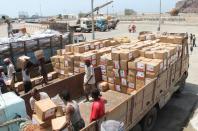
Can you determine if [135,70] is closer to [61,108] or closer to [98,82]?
[98,82]

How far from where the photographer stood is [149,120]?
30.1 ft

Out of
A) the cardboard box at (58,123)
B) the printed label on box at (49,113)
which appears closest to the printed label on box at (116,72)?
the cardboard box at (58,123)

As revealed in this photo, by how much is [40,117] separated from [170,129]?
4.97 metres

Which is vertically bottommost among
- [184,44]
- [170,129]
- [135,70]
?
[170,129]

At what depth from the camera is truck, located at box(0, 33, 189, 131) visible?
7.44 meters

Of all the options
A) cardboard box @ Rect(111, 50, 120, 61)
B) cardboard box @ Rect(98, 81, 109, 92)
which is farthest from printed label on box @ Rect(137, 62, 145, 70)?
cardboard box @ Rect(98, 81, 109, 92)

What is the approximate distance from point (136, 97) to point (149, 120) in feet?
5.44

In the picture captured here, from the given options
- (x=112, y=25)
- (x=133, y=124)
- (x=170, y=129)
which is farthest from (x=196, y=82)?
(x=112, y=25)

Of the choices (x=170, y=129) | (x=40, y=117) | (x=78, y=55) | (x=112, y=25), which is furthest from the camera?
(x=112, y=25)

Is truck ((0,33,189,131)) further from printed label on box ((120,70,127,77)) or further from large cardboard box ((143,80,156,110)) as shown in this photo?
printed label on box ((120,70,127,77))

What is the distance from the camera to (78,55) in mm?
11797

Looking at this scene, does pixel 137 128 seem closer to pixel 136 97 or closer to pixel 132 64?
pixel 136 97

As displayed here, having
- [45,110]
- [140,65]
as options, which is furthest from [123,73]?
[45,110]

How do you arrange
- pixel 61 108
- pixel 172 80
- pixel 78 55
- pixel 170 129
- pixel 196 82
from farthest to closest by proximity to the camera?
pixel 196 82
pixel 78 55
pixel 172 80
pixel 170 129
pixel 61 108
